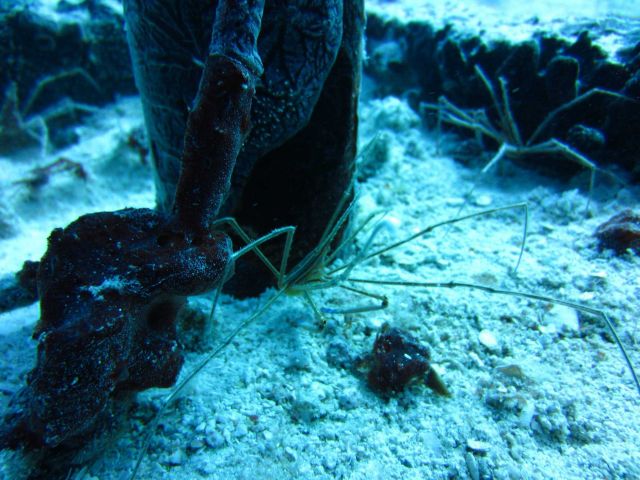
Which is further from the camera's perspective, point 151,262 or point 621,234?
point 621,234

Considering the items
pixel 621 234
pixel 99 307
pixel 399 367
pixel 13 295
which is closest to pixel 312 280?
pixel 399 367

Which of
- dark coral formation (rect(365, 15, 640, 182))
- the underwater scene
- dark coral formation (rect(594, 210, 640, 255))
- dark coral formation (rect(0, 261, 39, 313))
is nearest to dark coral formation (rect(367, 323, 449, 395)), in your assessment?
the underwater scene

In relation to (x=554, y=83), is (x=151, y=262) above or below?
above

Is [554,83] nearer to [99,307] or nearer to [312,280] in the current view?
[312,280]

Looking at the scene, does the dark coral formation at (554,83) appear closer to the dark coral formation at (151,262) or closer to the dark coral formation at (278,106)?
the dark coral formation at (278,106)

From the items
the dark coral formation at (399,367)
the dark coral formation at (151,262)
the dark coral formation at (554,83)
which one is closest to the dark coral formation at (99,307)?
the dark coral formation at (151,262)

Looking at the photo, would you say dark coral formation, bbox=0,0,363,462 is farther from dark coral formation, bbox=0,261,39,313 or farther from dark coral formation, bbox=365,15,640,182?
dark coral formation, bbox=365,15,640,182

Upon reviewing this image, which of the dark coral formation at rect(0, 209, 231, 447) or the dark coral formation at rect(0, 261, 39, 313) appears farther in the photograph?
the dark coral formation at rect(0, 261, 39, 313)
